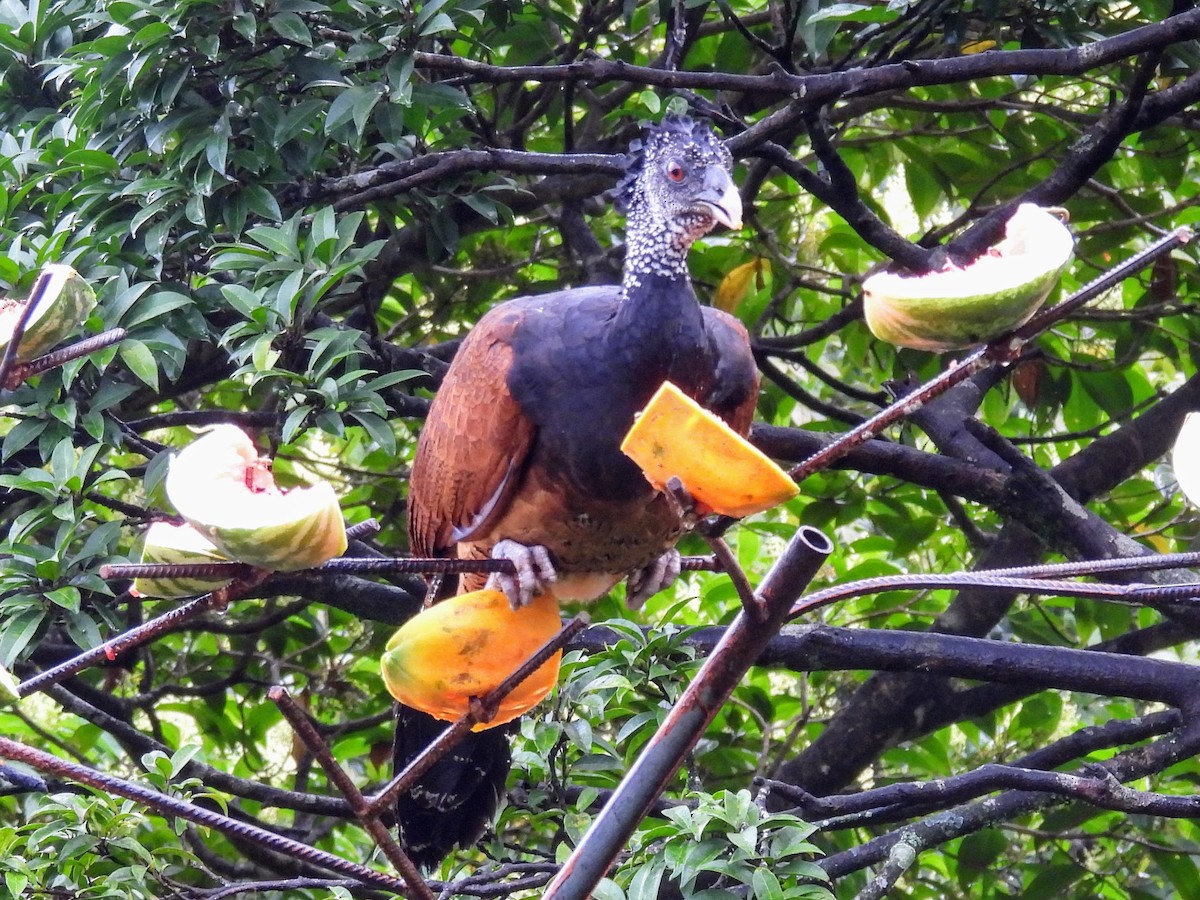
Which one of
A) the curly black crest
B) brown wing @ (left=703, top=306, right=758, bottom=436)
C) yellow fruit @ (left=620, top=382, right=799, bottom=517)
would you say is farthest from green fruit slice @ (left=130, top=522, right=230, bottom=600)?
the curly black crest

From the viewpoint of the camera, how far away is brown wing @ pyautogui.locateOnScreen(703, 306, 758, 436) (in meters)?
2.62

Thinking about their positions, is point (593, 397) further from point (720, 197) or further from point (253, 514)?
point (253, 514)

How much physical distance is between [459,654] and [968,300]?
1.00 metres

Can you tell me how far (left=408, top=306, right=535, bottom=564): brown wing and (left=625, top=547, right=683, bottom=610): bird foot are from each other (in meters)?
0.38

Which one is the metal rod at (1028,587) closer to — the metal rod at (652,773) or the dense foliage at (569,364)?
the metal rod at (652,773)

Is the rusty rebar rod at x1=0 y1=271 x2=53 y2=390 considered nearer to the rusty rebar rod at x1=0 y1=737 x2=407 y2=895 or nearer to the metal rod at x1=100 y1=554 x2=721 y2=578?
the metal rod at x1=100 y1=554 x2=721 y2=578

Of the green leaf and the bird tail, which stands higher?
the green leaf

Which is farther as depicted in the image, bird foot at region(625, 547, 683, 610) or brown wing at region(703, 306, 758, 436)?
bird foot at region(625, 547, 683, 610)

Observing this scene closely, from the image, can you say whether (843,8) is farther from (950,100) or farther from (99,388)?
(99,388)

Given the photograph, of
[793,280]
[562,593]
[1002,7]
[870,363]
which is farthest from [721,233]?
[562,593]

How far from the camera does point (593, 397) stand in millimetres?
2477

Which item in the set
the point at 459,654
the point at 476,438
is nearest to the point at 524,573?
the point at 476,438

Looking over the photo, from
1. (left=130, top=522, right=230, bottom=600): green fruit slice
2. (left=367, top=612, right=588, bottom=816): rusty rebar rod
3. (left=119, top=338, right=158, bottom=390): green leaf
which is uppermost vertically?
(left=130, top=522, right=230, bottom=600): green fruit slice

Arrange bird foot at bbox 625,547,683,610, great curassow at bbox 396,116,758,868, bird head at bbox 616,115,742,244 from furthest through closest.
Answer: bird foot at bbox 625,547,683,610, bird head at bbox 616,115,742,244, great curassow at bbox 396,116,758,868
